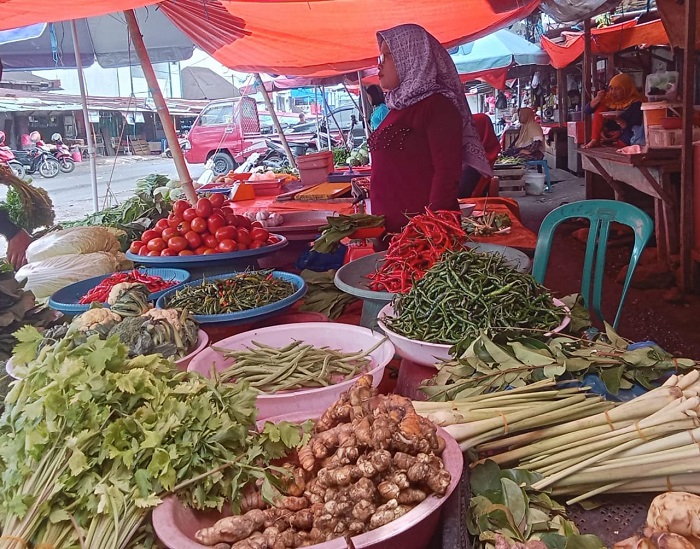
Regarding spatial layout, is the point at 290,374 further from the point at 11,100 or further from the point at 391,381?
the point at 11,100

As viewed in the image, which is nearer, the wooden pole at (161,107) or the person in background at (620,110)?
the wooden pole at (161,107)

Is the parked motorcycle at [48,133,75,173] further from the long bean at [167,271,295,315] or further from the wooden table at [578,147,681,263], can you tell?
the long bean at [167,271,295,315]

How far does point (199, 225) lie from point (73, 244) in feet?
4.93

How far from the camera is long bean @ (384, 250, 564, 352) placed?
76.8 inches

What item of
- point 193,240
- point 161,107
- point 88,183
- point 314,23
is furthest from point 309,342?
point 88,183

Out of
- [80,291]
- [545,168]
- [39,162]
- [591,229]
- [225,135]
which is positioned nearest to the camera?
[80,291]

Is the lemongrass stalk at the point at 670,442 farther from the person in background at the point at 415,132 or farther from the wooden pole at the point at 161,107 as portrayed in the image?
the wooden pole at the point at 161,107

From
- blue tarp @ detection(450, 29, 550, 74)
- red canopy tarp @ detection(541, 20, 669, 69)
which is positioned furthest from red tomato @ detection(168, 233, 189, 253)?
blue tarp @ detection(450, 29, 550, 74)

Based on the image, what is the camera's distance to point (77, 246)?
4145mm

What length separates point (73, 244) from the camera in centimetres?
416

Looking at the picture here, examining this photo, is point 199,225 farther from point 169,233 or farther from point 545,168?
point 545,168

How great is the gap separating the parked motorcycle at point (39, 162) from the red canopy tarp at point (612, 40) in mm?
16185

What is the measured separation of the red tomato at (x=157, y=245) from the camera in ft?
10.4

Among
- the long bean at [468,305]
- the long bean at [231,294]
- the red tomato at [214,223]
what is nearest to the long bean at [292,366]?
the long bean at [468,305]
